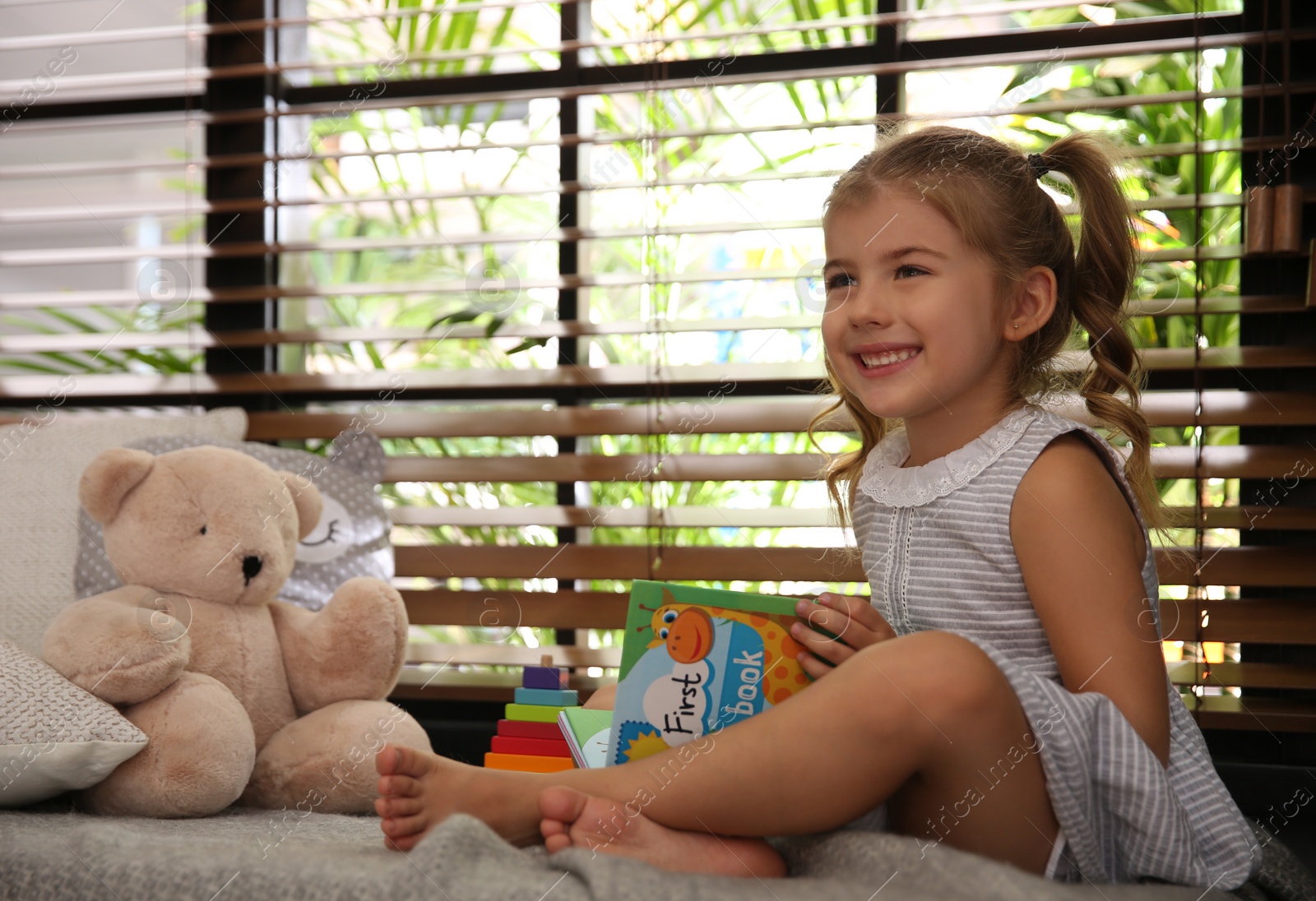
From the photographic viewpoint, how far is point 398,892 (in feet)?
2.09

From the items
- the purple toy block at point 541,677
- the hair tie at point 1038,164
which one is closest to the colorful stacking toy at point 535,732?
the purple toy block at point 541,677

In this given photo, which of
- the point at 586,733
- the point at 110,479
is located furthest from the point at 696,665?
the point at 110,479

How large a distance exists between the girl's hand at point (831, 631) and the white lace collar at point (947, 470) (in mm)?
191

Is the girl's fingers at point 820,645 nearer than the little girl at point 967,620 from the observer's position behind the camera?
No

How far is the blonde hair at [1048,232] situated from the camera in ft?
3.29

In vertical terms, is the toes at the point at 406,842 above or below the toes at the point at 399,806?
below

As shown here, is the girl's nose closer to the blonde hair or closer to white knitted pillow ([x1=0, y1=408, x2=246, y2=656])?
the blonde hair

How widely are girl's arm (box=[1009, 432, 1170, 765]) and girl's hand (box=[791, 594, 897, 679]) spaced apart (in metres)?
0.16

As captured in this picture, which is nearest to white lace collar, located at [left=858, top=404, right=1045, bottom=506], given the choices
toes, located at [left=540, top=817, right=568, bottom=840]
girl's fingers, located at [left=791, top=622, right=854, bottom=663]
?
girl's fingers, located at [left=791, top=622, right=854, bottom=663]

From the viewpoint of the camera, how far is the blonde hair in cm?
100

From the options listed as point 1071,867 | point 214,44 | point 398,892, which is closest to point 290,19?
point 214,44

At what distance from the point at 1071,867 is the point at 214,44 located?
1.59 m

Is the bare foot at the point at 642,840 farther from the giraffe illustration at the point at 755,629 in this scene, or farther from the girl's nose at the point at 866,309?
the girl's nose at the point at 866,309

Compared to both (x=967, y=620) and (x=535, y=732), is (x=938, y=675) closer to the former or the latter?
(x=967, y=620)
